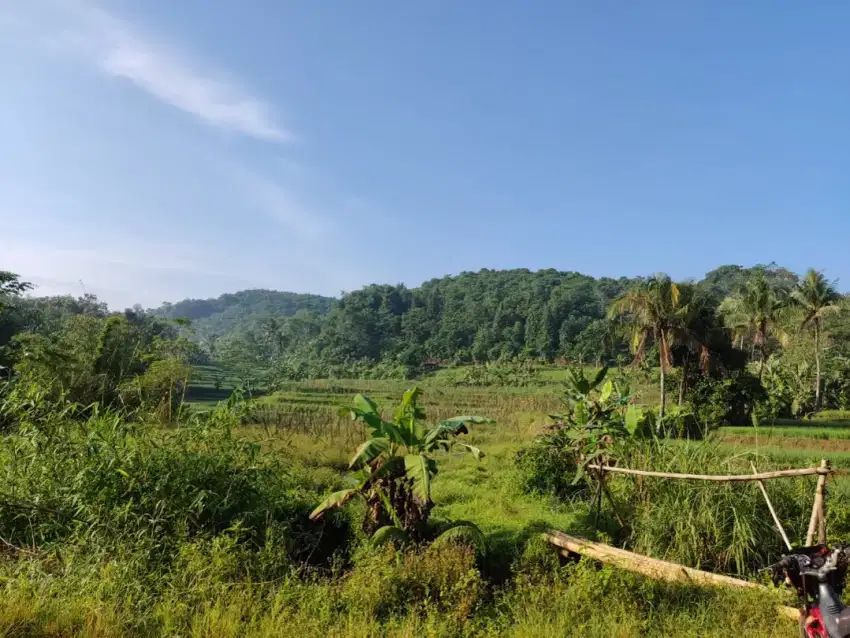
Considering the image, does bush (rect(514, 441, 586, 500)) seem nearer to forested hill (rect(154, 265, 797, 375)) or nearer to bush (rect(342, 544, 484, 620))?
bush (rect(342, 544, 484, 620))

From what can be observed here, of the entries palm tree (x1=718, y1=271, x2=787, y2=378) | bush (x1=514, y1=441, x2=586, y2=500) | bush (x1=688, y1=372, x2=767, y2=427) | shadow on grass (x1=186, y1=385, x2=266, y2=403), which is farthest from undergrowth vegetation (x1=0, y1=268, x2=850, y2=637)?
shadow on grass (x1=186, y1=385, x2=266, y2=403)

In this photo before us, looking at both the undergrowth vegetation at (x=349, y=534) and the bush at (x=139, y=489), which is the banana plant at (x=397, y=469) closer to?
the undergrowth vegetation at (x=349, y=534)

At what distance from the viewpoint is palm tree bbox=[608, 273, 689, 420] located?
70.4 feet

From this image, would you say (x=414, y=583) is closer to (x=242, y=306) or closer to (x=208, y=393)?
(x=208, y=393)

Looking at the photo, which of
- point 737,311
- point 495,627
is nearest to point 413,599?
Answer: point 495,627

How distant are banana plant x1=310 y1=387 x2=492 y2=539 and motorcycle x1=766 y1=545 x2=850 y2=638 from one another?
9.11ft

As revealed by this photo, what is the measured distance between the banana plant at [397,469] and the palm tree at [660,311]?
682 inches

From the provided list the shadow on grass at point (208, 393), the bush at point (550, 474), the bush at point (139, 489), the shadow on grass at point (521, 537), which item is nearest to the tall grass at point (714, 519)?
the shadow on grass at point (521, 537)

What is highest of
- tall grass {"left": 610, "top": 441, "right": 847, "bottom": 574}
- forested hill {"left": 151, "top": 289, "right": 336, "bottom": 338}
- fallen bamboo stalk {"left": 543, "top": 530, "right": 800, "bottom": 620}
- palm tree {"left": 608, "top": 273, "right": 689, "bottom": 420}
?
forested hill {"left": 151, "top": 289, "right": 336, "bottom": 338}

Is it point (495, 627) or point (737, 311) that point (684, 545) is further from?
point (737, 311)

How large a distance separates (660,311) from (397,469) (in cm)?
1887

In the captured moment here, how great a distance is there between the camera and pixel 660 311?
21562mm

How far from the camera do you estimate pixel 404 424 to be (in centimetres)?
594

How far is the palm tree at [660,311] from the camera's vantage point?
70.4ft
